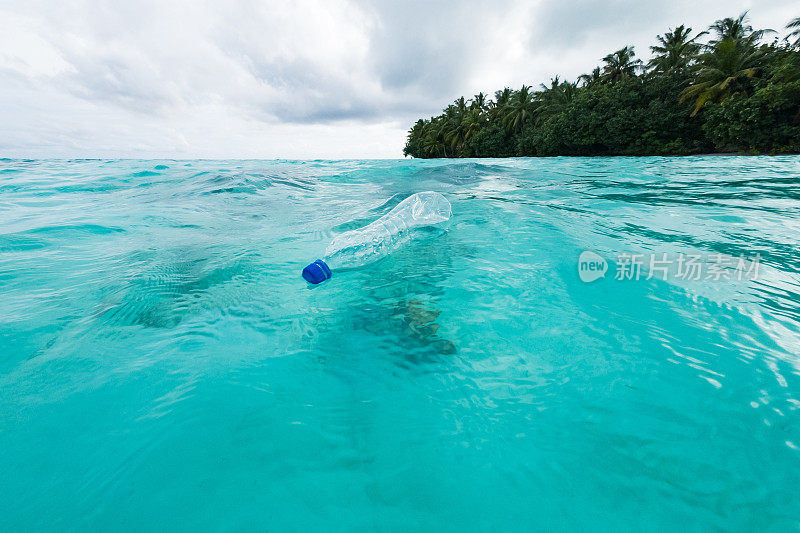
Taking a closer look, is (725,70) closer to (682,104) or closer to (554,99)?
(682,104)

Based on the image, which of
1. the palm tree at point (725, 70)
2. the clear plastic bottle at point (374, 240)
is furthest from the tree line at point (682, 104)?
the clear plastic bottle at point (374, 240)

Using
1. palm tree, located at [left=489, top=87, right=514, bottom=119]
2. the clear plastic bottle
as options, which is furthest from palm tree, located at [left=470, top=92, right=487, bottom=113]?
the clear plastic bottle

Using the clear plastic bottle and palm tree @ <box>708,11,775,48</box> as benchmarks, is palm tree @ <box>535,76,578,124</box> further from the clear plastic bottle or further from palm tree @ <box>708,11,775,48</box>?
the clear plastic bottle

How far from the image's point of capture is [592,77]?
105 ft

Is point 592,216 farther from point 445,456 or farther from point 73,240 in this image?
point 73,240

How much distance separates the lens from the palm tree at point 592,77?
30.9 metres

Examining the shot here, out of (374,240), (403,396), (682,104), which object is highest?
(682,104)

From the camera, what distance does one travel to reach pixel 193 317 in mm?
2186

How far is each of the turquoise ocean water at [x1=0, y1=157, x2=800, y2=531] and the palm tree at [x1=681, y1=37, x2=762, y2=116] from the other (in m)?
26.1

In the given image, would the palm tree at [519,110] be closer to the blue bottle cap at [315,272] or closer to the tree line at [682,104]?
the tree line at [682,104]

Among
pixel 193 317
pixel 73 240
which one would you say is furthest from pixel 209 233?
pixel 193 317

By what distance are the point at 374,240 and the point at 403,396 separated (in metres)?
2.77

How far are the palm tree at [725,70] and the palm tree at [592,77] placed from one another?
11167mm

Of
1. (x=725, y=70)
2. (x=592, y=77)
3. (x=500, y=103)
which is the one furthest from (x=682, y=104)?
(x=500, y=103)
